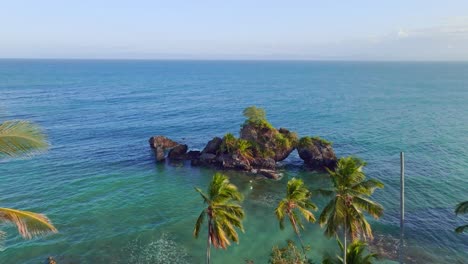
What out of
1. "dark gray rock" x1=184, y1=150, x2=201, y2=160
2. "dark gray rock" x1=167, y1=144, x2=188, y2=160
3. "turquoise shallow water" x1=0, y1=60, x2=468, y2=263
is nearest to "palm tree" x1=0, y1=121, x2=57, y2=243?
"turquoise shallow water" x1=0, y1=60, x2=468, y2=263

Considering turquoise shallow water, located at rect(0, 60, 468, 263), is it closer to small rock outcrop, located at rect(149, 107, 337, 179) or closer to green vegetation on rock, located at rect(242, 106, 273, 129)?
small rock outcrop, located at rect(149, 107, 337, 179)

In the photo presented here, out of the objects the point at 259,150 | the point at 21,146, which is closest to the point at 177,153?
the point at 259,150

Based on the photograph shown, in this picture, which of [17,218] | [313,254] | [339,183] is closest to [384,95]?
[313,254]

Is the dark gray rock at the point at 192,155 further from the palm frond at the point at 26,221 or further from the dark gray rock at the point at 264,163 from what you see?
the palm frond at the point at 26,221

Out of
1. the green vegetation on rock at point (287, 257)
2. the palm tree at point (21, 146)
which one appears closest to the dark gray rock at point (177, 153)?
the green vegetation on rock at point (287, 257)

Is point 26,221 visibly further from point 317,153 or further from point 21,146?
point 317,153

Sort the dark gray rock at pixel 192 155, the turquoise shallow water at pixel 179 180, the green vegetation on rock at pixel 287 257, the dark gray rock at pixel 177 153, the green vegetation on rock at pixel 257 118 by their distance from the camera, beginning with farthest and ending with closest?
the dark gray rock at pixel 177 153 < the dark gray rock at pixel 192 155 < the green vegetation on rock at pixel 257 118 < the turquoise shallow water at pixel 179 180 < the green vegetation on rock at pixel 287 257

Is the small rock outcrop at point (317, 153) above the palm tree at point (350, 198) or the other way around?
the other way around

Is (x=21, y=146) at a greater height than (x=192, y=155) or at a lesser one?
greater
